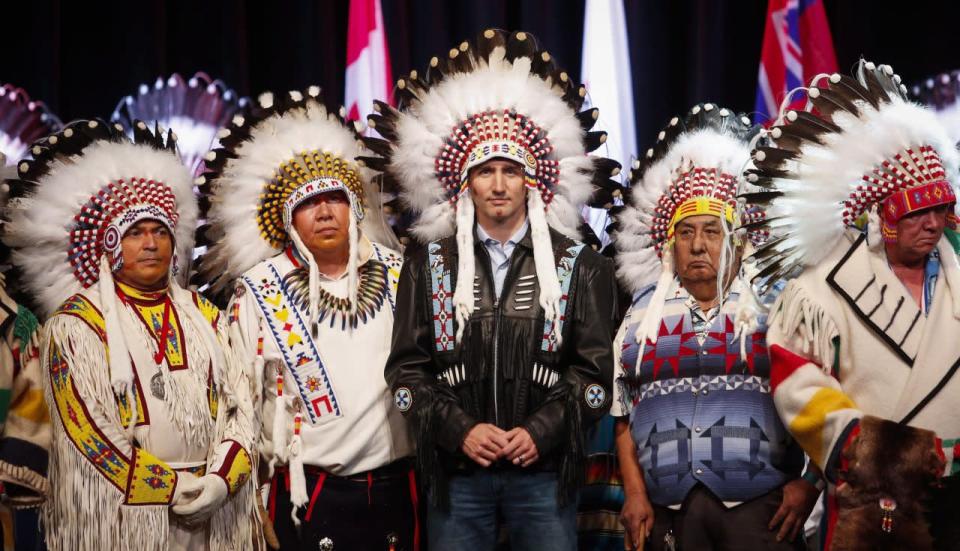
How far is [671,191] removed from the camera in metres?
3.97

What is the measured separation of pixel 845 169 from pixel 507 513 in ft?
4.56

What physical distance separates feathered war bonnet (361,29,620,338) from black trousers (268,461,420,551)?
0.85m

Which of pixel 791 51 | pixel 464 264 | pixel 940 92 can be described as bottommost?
pixel 464 264

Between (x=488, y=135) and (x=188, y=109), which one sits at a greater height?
(x=188, y=109)

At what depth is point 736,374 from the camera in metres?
3.62

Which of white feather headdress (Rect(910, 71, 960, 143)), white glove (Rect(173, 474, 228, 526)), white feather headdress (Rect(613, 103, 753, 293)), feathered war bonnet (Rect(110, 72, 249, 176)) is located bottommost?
white glove (Rect(173, 474, 228, 526))

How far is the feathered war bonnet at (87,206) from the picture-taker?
390 cm

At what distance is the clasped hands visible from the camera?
11.1 ft

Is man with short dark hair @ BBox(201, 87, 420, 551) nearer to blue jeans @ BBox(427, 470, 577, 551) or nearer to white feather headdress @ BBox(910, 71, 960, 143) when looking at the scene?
blue jeans @ BBox(427, 470, 577, 551)

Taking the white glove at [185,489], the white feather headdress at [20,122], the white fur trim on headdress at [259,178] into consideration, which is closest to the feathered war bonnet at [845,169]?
the white fur trim on headdress at [259,178]

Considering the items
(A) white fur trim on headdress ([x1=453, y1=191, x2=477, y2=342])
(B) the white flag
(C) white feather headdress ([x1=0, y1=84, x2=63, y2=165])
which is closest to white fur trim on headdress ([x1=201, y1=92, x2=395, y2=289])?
(A) white fur trim on headdress ([x1=453, y1=191, x2=477, y2=342])

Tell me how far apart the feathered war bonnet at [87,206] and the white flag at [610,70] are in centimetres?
186

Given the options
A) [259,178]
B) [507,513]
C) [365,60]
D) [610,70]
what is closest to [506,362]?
[507,513]

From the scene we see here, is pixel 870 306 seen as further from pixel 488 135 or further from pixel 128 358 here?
pixel 128 358
